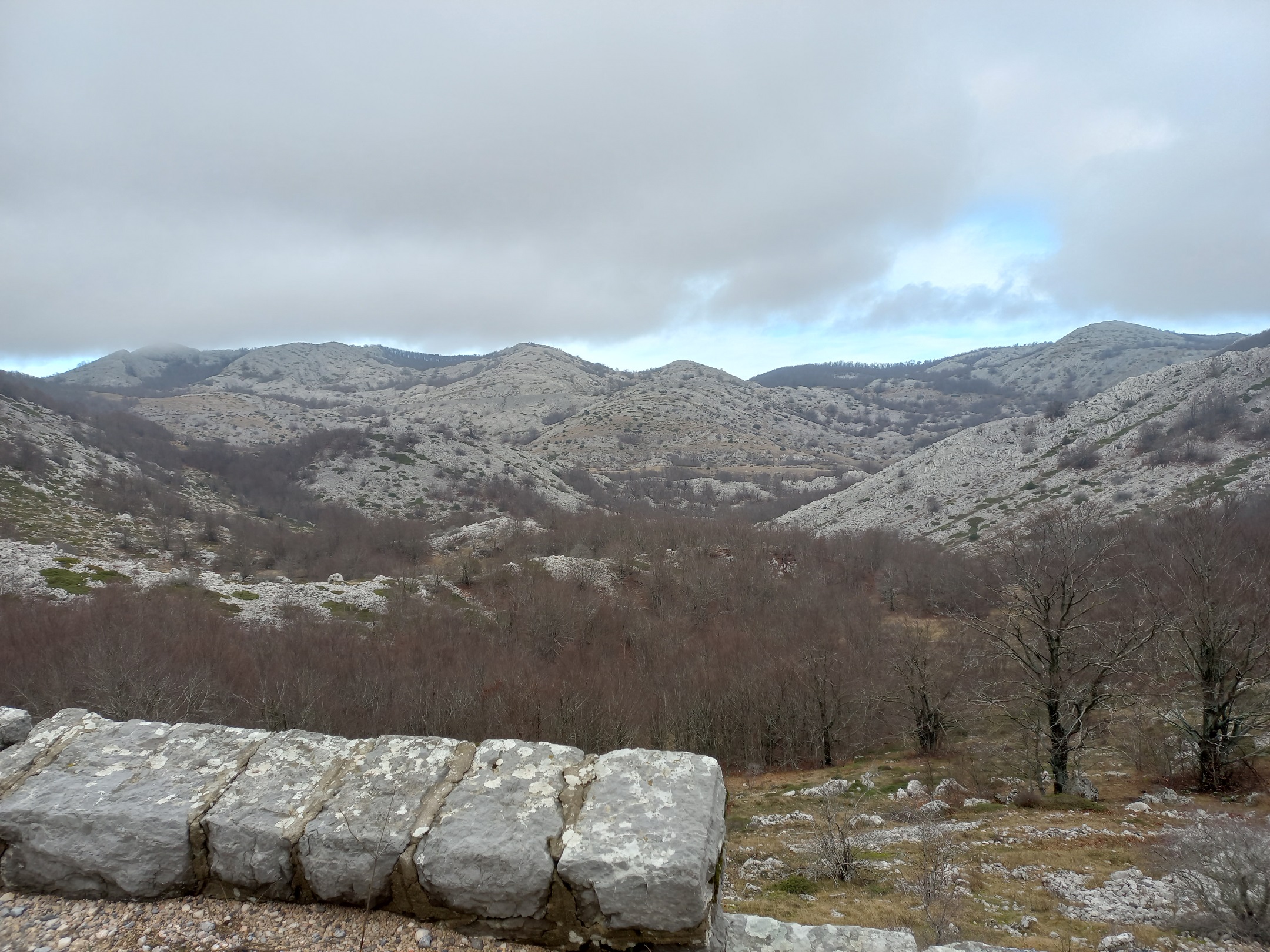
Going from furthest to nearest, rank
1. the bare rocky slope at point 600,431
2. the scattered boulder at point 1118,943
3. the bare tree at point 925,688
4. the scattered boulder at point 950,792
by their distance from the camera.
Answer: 1. the bare rocky slope at point 600,431
2. the bare tree at point 925,688
3. the scattered boulder at point 950,792
4. the scattered boulder at point 1118,943

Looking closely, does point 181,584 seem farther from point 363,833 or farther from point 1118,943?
A: point 1118,943

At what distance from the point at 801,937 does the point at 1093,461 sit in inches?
2678

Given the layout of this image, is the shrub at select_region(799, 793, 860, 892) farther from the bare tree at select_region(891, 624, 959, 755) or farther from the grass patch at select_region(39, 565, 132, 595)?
the grass patch at select_region(39, 565, 132, 595)

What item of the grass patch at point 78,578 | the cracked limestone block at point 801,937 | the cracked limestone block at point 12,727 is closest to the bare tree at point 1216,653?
the cracked limestone block at point 801,937

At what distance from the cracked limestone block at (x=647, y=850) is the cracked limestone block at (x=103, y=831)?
99.6 inches

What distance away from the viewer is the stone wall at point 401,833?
11.6 ft

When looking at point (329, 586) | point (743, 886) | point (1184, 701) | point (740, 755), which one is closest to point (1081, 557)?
point (1184, 701)

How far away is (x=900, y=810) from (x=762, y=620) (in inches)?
731

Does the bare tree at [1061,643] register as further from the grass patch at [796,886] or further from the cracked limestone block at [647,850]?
the cracked limestone block at [647,850]

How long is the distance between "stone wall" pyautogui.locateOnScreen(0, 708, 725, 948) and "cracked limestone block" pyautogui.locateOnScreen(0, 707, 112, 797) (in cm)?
2

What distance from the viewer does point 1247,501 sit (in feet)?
133

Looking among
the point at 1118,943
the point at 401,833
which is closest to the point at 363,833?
the point at 401,833

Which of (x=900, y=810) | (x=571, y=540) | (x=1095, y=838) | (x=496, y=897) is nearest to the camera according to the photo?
(x=496, y=897)

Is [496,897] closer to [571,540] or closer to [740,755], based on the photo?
[740,755]
